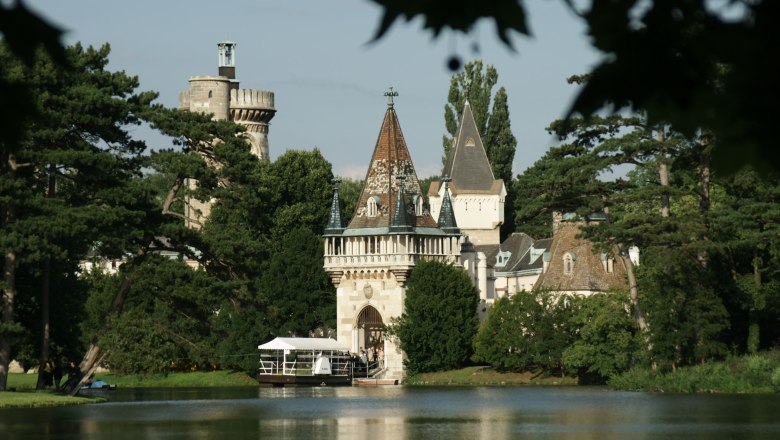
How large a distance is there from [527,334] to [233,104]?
42214mm

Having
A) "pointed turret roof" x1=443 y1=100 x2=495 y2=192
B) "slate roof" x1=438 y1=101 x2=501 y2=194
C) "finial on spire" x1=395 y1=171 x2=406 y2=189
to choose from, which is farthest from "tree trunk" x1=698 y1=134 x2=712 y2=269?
"pointed turret roof" x1=443 y1=100 x2=495 y2=192

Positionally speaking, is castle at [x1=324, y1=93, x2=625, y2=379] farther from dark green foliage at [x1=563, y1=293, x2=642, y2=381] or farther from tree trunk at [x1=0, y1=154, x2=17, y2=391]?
tree trunk at [x1=0, y1=154, x2=17, y2=391]

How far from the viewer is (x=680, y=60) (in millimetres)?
4184

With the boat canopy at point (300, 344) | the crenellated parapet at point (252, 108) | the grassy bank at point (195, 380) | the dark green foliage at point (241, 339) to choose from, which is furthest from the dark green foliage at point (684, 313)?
the crenellated parapet at point (252, 108)

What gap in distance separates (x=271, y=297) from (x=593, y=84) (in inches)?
2814

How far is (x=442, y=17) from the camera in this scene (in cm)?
420

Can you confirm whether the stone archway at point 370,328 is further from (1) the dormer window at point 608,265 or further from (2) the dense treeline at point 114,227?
(2) the dense treeline at point 114,227

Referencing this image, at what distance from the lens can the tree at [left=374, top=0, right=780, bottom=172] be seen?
3889mm

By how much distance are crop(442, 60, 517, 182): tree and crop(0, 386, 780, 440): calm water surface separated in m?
54.3

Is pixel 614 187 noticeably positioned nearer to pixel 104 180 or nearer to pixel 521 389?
pixel 521 389

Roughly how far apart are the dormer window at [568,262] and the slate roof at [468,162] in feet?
104

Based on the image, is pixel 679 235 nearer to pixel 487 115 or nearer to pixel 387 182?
pixel 387 182

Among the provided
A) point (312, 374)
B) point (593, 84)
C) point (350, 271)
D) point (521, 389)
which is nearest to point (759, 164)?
point (593, 84)

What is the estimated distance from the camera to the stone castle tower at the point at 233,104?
101 metres
